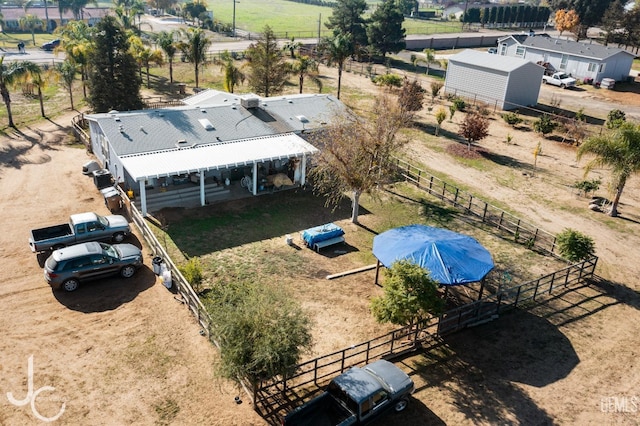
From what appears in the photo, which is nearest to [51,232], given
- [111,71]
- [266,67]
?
[111,71]

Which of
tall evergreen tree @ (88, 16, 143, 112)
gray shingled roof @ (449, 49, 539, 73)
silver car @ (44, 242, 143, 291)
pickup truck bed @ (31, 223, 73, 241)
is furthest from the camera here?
gray shingled roof @ (449, 49, 539, 73)

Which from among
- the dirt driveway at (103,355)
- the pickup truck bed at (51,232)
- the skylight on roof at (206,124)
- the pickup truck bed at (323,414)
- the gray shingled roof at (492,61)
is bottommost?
the dirt driveway at (103,355)

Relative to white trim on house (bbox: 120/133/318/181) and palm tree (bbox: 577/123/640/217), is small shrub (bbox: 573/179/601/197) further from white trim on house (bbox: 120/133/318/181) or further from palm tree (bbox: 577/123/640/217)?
white trim on house (bbox: 120/133/318/181)

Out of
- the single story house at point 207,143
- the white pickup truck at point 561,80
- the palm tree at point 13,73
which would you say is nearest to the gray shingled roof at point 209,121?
the single story house at point 207,143

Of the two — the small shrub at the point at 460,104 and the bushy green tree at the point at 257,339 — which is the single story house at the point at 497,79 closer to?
the small shrub at the point at 460,104

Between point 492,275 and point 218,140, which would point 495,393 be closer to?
point 492,275

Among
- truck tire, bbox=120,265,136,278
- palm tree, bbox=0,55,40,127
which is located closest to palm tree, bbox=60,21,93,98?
palm tree, bbox=0,55,40,127
